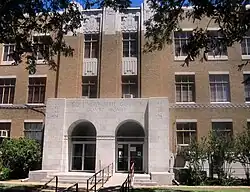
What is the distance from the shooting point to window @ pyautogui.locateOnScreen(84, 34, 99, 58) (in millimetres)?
29781

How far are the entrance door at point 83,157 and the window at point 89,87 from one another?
4364mm

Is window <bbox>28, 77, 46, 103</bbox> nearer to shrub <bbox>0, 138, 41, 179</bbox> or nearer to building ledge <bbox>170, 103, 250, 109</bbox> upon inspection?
shrub <bbox>0, 138, 41, 179</bbox>

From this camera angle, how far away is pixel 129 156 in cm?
2666

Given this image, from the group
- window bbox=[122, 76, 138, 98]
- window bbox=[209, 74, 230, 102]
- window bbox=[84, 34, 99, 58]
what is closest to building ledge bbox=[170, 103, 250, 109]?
window bbox=[209, 74, 230, 102]

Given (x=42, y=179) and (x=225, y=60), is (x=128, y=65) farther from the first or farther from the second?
(x=42, y=179)

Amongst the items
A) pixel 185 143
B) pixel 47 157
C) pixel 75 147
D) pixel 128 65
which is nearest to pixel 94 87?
pixel 128 65

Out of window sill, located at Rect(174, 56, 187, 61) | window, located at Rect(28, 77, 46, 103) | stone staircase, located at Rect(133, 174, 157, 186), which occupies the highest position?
window sill, located at Rect(174, 56, 187, 61)

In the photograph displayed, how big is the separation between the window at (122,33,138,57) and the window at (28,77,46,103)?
7.58 m

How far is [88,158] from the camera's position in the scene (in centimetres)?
2703

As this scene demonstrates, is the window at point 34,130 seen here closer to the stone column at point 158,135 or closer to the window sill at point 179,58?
the stone column at point 158,135

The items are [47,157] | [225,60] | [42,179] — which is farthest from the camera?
[225,60]

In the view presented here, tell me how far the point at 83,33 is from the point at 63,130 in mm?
9206

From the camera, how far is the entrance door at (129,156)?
26469 mm

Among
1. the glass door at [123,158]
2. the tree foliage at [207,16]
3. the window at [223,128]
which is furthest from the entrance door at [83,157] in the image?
the tree foliage at [207,16]
